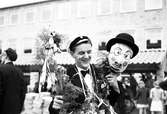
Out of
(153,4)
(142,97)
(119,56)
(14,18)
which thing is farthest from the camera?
(14,18)

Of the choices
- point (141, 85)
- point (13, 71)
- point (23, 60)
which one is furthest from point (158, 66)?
point (13, 71)

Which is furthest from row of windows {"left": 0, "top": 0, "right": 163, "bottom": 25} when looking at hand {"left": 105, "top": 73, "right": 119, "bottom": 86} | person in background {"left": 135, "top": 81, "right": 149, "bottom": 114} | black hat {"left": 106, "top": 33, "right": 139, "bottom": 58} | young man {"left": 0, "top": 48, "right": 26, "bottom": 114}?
hand {"left": 105, "top": 73, "right": 119, "bottom": 86}

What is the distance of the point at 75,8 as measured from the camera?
80.3 feet

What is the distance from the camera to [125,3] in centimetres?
2236

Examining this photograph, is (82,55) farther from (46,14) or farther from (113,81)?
(46,14)

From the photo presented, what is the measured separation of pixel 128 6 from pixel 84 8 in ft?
10.7

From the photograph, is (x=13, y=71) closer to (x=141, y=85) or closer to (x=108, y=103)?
(x=108, y=103)

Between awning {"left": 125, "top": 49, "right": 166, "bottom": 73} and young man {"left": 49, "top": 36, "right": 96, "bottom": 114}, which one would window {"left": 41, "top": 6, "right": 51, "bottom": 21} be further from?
young man {"left": 49, "top": 36, "right": 96, "bottom": 114}

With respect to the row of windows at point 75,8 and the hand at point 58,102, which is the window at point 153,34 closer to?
the row of windows at point 75,8

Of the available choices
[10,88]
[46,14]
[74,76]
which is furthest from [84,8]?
[74,76]

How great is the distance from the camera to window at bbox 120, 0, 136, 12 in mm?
22161

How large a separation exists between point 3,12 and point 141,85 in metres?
19.6

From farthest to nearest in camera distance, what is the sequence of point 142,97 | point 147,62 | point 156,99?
1. point 147,62
2. point 142,97
3. point 156,99

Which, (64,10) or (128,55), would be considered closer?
(128,55)
